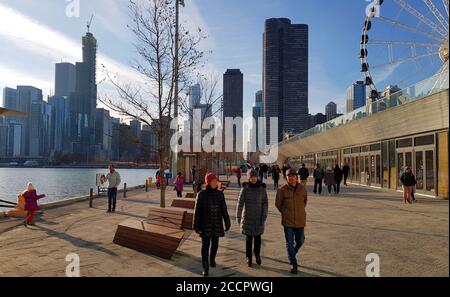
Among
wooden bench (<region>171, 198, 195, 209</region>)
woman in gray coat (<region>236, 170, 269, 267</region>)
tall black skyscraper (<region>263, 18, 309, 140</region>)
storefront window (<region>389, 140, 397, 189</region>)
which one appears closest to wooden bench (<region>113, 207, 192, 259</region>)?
woman in gray coat (<region>236, 170, 269, 267</region>)

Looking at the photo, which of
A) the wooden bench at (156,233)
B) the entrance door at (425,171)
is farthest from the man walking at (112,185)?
the entrance door at (425,171)

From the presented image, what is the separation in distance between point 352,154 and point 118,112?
955 inches

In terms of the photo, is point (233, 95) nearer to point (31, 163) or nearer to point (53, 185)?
point (53, 185)

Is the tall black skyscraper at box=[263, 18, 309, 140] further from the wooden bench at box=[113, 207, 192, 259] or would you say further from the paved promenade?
the wooden bench at box=[113, 207, 192, 259]

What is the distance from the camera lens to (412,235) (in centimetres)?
908

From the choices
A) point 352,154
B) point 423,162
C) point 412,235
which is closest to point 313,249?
point 412,235

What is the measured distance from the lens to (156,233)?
7.43 m

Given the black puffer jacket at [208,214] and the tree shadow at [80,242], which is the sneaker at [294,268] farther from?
the tree shadow at [80,242]

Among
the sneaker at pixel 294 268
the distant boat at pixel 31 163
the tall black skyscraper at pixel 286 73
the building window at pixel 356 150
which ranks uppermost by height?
the tall black skyscraper at pixel 286 73

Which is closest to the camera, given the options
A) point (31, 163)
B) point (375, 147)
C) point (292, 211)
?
point (292, 211)

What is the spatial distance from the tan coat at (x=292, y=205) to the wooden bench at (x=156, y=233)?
6.84 feet

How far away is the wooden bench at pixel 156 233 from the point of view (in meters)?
7.13

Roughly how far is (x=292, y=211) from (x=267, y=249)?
2.03m

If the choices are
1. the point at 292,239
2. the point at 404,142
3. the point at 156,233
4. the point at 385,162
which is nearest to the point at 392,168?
the point at 385,162
